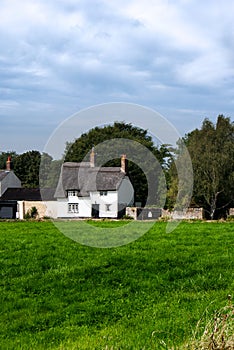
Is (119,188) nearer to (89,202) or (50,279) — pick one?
(89,202)

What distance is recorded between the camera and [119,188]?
4978cm

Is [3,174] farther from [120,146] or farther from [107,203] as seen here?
[120,146]

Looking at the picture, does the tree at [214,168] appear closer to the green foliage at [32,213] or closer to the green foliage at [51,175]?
the green foliage at [51,175]

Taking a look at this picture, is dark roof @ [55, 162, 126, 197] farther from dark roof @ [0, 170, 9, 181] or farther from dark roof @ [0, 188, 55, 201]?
dark roof @ [0, 170, 9, 181]

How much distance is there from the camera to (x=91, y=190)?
51375 mm

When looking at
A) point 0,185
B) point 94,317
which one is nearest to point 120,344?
point 94,317

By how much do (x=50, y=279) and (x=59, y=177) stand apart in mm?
44494

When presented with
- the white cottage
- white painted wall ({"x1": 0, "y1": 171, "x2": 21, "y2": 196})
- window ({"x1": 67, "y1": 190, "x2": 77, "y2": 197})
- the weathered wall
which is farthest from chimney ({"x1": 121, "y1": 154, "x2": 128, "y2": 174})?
white painted wall ({"x1": 0, "y1": 171, "x2": 21, "y2": 196})

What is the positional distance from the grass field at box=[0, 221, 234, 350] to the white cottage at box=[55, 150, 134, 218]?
3156 centimetres

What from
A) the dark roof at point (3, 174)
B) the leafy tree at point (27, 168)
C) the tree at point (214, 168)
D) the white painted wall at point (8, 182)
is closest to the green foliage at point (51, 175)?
the white painted wall at point (8, 182)

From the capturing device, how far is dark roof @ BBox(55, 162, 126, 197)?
50431 mm

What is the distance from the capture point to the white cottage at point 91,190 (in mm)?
49688

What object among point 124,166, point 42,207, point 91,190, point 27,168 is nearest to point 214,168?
point 124,166

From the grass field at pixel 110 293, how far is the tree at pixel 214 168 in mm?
31213
